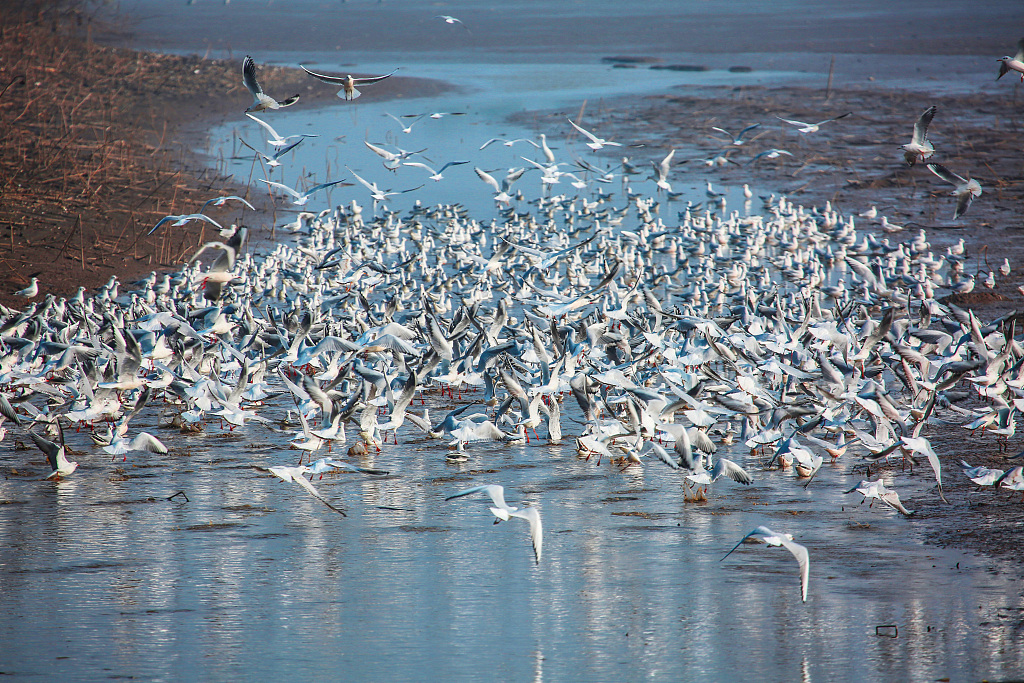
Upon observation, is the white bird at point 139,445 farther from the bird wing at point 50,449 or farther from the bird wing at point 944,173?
the bird wing at point 944,173

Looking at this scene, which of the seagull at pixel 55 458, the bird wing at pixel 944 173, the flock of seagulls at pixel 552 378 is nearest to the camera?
the seagull at pixel 55 458

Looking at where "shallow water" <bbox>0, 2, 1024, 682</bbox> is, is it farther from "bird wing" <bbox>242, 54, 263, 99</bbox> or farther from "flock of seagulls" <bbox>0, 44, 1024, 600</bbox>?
"bird wing" <bbox>242, 54, 263, 99</bbox>

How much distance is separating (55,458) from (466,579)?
332 centimetres

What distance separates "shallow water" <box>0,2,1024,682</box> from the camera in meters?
4.68

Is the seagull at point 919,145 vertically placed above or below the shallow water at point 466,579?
above

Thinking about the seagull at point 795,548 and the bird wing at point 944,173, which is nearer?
the seagull at point 795,548

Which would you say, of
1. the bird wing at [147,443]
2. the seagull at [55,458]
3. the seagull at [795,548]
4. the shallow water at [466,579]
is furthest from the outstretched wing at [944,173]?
the seagull at [55,458]

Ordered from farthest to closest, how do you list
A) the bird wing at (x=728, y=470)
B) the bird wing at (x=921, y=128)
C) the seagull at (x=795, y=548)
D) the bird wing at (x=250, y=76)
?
the bird wing at (x=921, y=128), the bird wing at (x=250, y=76), the bird wing at (x=728, y=470), the seagull at (x=795, y=548)

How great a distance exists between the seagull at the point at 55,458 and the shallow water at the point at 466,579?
134 mm

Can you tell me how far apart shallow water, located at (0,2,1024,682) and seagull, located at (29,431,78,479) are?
0.44 ft

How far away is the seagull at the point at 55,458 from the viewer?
695cm

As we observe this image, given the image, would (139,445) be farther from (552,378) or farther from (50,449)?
(552,378)

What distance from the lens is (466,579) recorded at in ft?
18.3

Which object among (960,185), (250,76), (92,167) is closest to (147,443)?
(250,76)
